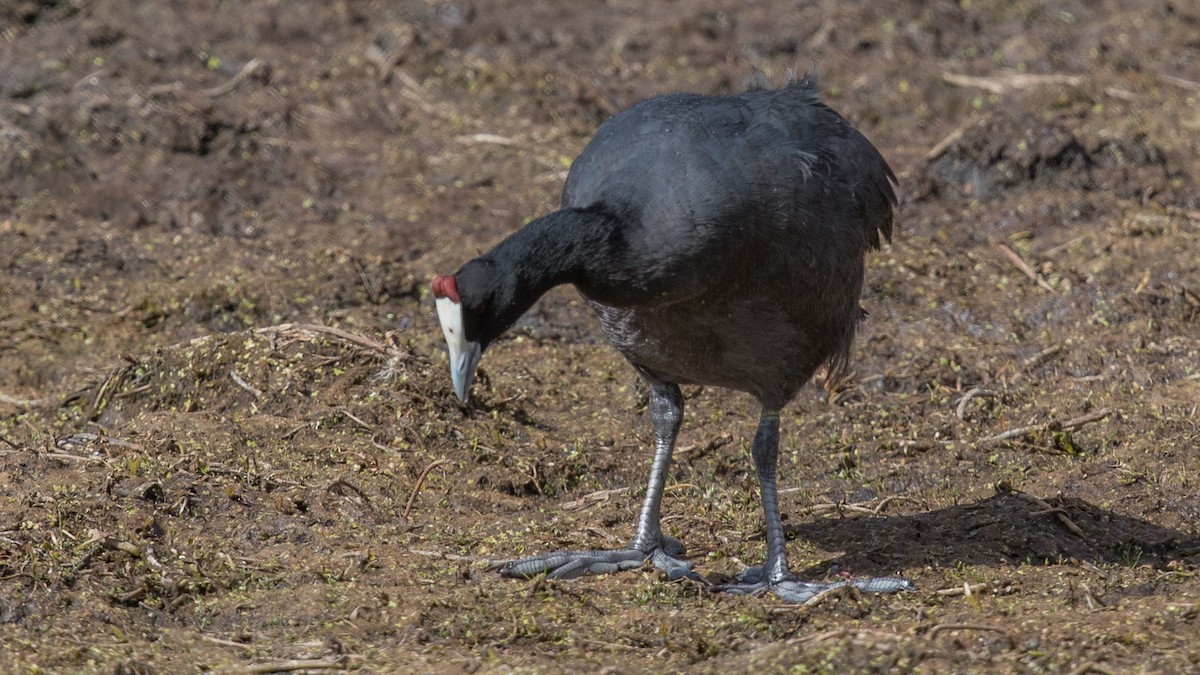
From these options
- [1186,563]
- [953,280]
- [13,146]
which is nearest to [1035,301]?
[953,280]

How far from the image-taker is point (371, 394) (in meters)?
7.67

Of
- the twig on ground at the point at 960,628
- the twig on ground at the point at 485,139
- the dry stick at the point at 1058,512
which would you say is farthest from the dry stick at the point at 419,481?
the twig on ground at the point at 485,139

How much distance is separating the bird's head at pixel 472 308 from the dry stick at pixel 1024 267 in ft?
16.8

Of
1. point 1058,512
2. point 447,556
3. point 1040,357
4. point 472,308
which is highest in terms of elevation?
point 472,308

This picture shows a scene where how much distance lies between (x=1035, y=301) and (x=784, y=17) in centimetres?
519

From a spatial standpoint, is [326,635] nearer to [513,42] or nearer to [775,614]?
[775,614]

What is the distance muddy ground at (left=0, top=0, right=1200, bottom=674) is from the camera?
18.8ft

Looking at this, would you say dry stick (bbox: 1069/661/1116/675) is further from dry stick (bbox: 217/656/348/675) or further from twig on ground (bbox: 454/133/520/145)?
twig on ground (bbox: 454/133/520/145)

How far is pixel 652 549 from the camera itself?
6664 millimetres

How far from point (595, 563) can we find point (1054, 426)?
2.75 metres

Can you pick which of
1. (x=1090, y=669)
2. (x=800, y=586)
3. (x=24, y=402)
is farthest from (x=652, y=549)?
(x=24, y=402)

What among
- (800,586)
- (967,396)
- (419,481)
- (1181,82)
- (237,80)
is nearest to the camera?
(800,586)

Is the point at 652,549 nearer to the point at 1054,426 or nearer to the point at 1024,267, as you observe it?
the point at 1054,426

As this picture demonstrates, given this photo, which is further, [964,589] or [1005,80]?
[1005,80]
